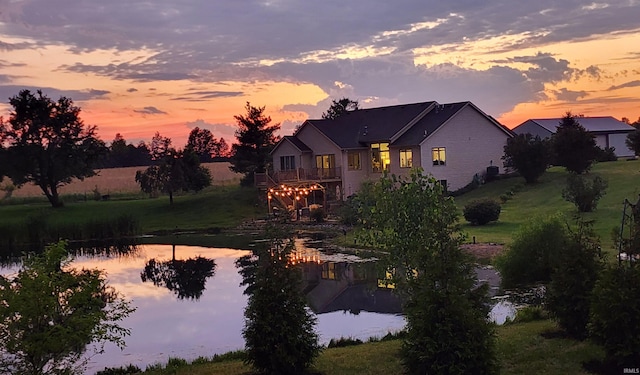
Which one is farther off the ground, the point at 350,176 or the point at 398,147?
the point at 398,147

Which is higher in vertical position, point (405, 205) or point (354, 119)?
point (354, 119)

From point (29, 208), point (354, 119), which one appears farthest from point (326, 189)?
point (29, 208)

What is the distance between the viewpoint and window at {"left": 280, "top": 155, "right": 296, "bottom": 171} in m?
51.1

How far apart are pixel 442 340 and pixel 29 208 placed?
173ft

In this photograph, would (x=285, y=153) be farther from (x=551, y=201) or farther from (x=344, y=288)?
(x=344, y=288)

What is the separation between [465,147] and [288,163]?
13.9 m

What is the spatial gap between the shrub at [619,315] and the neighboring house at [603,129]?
51.7 metres

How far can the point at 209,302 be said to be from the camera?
64.5 feet

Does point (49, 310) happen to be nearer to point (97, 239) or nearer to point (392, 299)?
point (392, 299)

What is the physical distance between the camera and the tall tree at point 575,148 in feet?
127

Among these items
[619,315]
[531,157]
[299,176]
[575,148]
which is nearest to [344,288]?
[619,315]

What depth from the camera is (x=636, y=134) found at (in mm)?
39375

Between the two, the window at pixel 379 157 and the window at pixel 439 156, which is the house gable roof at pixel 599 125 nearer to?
the window at pixel 439 156

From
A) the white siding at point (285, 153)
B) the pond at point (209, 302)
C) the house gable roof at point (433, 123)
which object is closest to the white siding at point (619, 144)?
the house gable roof at point (433, 123)
